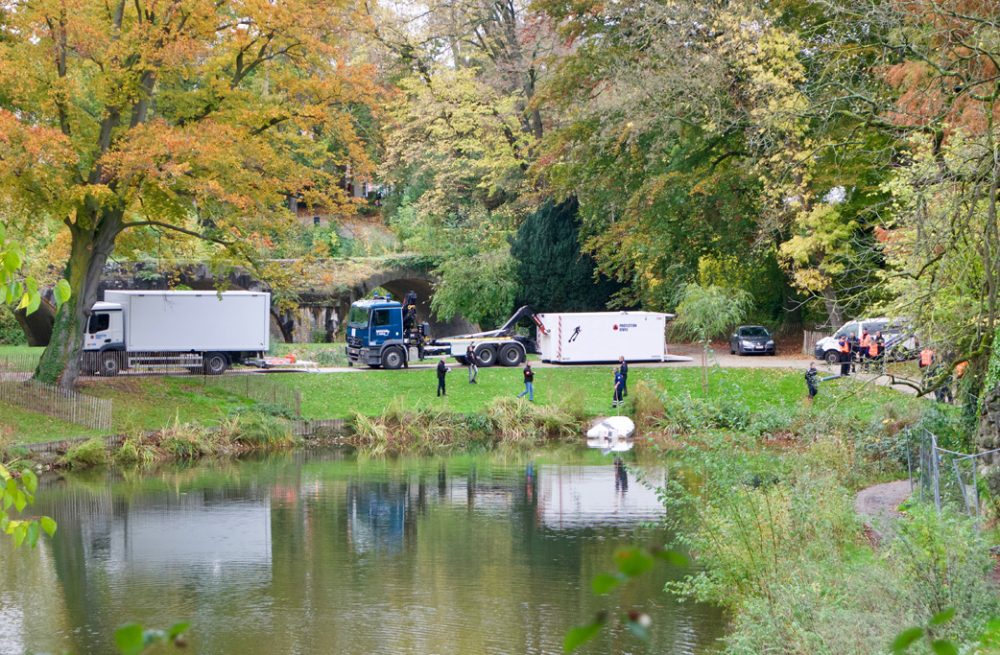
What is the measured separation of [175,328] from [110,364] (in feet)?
7.19

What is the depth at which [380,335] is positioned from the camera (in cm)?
3812

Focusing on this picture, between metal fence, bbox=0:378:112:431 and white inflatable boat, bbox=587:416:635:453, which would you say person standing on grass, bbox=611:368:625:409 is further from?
metal fence, bbox=0:378:112:431

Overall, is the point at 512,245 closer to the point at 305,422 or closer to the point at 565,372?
the point at 565,372

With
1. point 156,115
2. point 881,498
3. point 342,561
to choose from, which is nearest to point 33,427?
point 156,115

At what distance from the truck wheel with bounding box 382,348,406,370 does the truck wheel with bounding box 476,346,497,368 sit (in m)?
2.83

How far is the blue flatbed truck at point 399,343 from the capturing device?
Answer: 37.9m

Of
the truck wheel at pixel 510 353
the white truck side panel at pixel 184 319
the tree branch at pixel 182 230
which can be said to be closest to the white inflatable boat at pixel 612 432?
the truck wheel at pixel 510 353

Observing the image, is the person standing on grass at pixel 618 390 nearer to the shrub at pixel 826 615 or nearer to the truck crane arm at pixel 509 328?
the truck crane arm at pixel 509 328

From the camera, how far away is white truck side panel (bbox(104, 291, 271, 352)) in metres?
35.1

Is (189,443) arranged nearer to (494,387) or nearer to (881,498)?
(494,387)

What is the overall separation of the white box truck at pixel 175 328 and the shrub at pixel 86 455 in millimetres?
8640

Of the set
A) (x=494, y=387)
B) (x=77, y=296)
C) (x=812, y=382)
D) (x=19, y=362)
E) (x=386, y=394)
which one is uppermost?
(x=77, y=296)

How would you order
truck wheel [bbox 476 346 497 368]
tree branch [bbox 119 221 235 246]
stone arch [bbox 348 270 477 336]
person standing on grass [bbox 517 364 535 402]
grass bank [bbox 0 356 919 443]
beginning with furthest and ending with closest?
stone arch [bbox 348 270 477 336] < truck wheel [bbox 476 346 497 368] < person standing on grass [bbox 517 364 535 402] < tree branch [bbox 119 221 235 246] < grass bank [bbox 0 356 919 443]

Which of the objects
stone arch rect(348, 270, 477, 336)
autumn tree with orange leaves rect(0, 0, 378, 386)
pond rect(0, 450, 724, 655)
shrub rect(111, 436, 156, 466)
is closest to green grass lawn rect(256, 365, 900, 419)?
shrub rect(111, 436, 156, 466)
